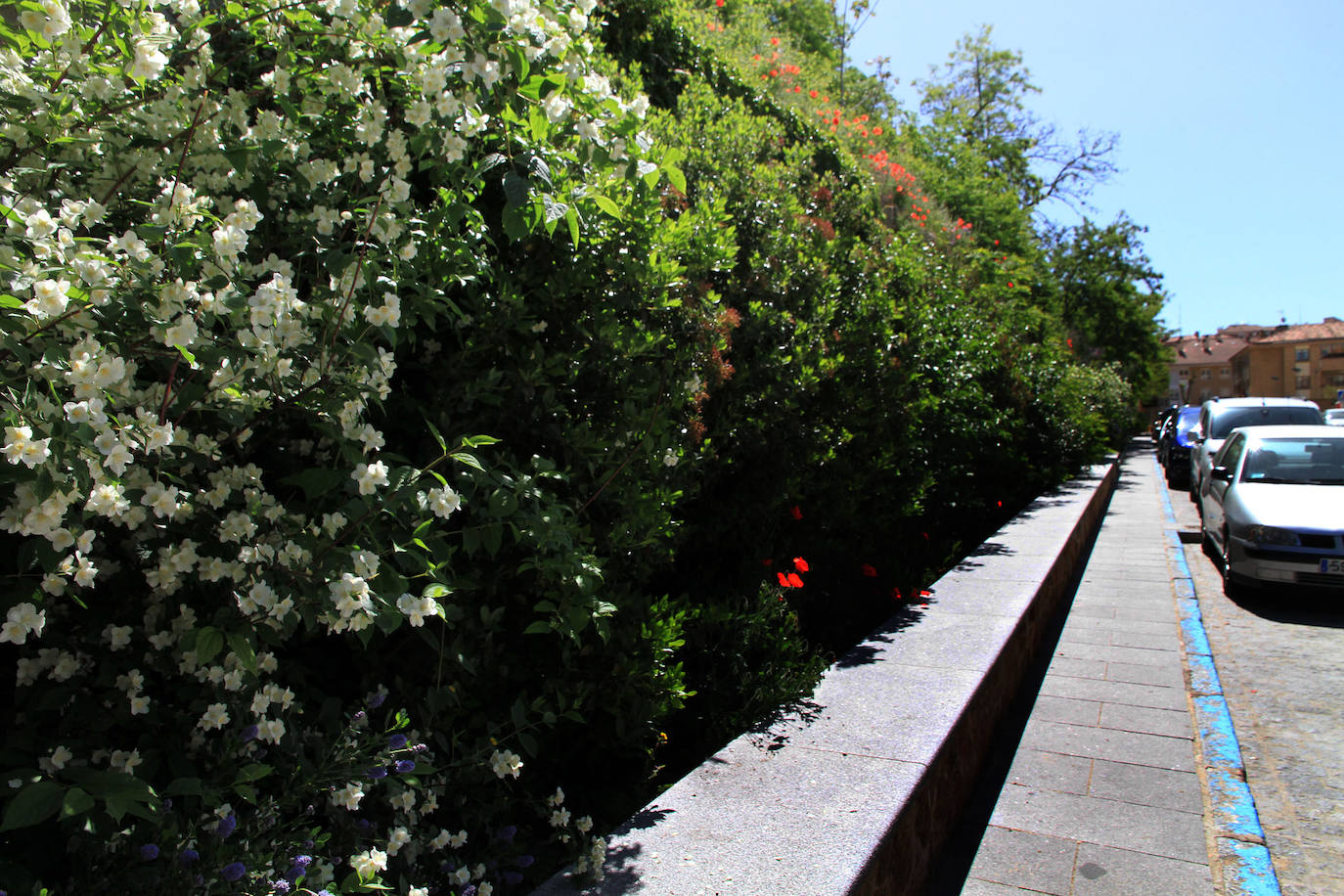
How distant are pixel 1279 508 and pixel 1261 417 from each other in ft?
24.6

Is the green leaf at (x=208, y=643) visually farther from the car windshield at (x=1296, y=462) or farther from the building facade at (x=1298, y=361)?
the building facade at (x=1298, y=361)

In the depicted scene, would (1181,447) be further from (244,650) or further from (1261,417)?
(244,650)

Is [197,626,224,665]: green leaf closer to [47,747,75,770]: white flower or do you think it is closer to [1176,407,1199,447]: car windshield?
[47,747,75,770]: white flower

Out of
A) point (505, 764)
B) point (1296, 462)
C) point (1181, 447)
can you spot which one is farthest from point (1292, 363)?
point (505, 764)

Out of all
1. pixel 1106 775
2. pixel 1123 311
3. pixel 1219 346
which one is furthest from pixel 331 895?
pixel 1219 346

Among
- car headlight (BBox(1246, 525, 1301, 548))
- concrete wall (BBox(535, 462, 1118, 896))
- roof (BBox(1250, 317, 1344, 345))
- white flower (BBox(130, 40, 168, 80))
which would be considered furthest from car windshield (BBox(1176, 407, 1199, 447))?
roof (BBox(1250, 317, 1344, 345))

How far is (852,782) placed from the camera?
278 centimetres

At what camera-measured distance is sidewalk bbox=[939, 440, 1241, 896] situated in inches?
125

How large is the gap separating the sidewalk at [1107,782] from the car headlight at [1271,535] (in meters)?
1.61

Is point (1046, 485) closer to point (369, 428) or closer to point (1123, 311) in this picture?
point (369, 428)

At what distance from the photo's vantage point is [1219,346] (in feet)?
359

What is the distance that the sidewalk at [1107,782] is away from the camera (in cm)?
319

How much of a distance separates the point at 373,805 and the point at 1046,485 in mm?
12476

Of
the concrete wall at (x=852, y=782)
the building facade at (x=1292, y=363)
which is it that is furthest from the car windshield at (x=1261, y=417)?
the building facade at (x=1292, y=363)
